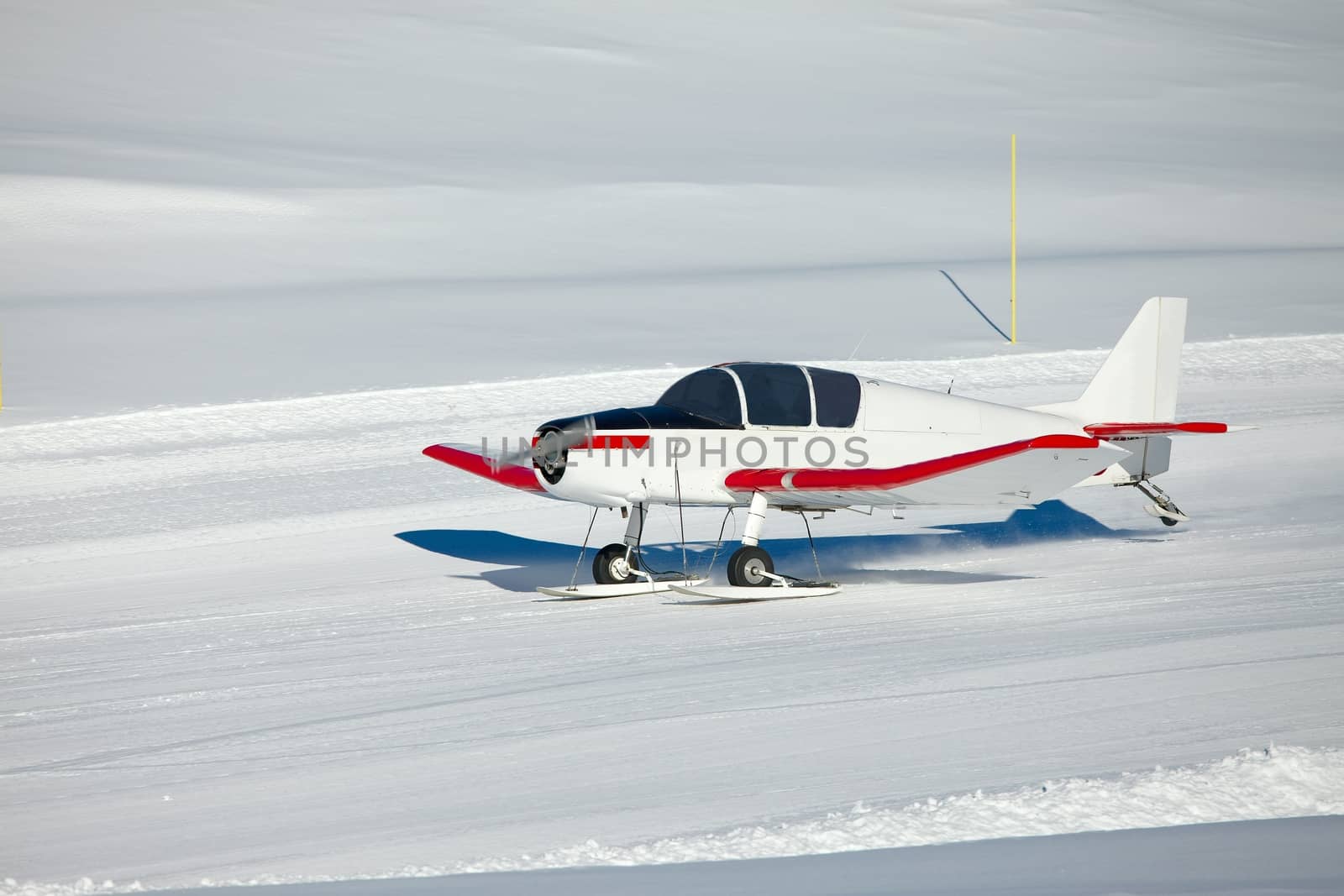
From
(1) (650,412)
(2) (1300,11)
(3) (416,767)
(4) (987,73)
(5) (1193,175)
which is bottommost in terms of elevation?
(3) (416,767)

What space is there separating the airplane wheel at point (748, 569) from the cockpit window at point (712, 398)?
974 millimetres

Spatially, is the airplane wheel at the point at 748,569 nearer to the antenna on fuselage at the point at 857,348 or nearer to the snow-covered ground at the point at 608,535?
the snow-covered ground at the point at 608,535

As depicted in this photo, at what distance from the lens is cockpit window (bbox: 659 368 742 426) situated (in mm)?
11000

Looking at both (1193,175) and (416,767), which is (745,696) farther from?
(1193,175)

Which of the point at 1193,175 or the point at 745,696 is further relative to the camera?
the point at 1193,175

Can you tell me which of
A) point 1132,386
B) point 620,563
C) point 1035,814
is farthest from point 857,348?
point 1035,814

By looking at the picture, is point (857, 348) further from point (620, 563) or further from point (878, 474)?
point (878, 474)

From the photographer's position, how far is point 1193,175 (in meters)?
42.0

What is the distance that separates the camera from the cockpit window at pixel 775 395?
11023 millimetres

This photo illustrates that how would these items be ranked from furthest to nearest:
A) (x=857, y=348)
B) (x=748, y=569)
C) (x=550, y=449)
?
(x=857, y=348) → (x=748, y=569) → (x=550, y=449)

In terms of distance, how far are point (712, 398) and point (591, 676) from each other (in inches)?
113

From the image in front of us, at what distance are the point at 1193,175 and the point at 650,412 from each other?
35270 millimetres

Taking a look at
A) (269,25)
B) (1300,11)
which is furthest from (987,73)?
(269,25)

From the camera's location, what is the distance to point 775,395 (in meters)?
11.1
